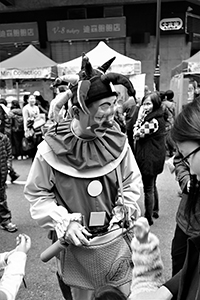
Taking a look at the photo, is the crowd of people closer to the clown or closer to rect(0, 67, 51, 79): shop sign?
the clown

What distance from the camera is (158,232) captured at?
12.1 feet

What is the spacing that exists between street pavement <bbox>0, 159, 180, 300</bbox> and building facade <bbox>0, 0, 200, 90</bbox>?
9.49 m

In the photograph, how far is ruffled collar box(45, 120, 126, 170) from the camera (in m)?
1.65

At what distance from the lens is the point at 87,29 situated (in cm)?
1380

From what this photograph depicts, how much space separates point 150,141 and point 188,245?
8.81 ft

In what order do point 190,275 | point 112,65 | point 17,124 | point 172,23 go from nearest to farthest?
1. point 190,275
2. point 17,124
3. point 112,65
4. point 172,23

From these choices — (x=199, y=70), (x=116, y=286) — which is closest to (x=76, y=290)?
(x=116, y=286)

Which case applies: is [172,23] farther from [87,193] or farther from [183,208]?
[87,193]

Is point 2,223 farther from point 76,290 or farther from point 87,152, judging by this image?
point 87,152

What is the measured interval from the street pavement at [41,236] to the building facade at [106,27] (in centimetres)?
949

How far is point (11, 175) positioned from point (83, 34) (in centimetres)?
1004

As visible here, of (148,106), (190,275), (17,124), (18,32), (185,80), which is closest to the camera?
(190,275)

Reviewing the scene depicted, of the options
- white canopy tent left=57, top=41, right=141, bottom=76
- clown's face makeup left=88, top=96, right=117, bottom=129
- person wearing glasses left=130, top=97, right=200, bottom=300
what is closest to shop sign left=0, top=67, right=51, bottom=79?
white canopy tent left=57, top=41, right=141, bottom=76

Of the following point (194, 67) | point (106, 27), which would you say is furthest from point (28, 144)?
point (106, 27)
